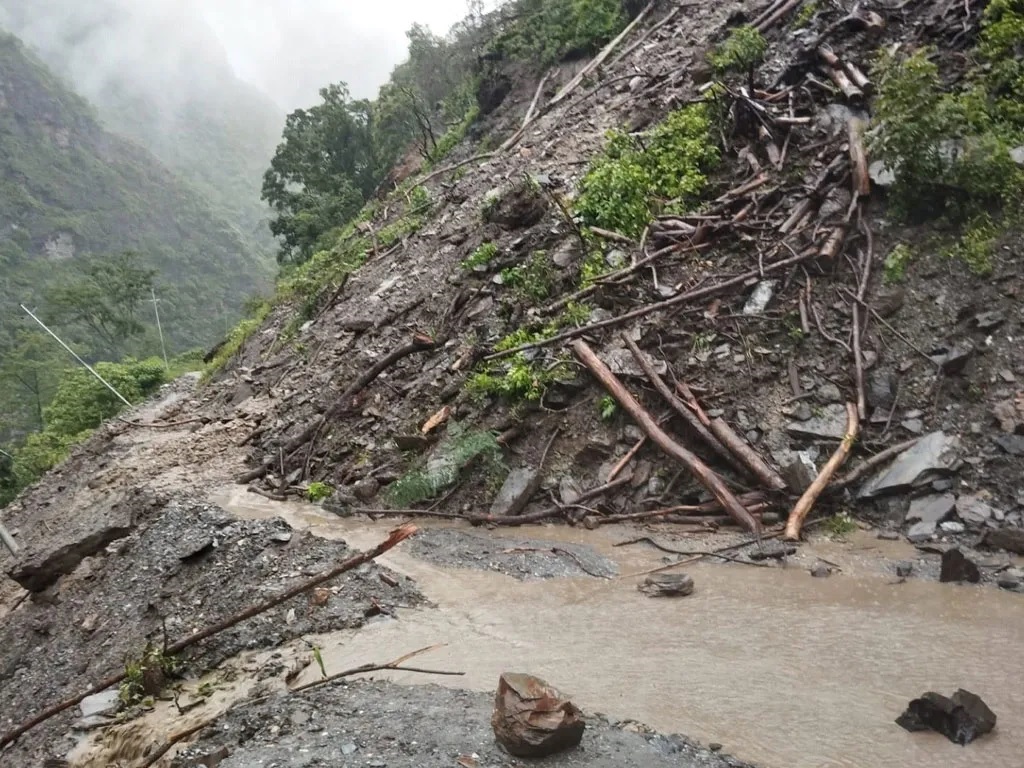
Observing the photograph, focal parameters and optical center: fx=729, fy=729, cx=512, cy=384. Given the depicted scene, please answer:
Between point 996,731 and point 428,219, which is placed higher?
point 428,219

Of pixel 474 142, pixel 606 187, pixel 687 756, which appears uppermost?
pixel 474 142

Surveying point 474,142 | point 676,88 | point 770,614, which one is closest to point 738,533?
point 770,614

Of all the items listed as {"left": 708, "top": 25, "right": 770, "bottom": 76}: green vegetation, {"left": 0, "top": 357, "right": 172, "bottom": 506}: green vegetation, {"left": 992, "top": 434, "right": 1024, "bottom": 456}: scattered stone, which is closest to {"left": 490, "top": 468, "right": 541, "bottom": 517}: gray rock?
{"left": 992, "top": 434, "right": 1024, "bottom": 456}: scattered stone

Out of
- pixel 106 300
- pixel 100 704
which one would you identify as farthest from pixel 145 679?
pixel 106 300

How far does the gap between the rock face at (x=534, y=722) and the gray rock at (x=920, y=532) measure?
374cm

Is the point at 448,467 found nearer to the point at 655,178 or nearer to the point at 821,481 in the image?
the point at 821,481

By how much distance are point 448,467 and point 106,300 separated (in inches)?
1269

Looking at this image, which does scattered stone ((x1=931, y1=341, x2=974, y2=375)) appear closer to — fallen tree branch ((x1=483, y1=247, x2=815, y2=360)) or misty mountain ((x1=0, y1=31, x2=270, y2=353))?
fallen tree branch ((x1=483, y1=247, x2=815, y2=360))

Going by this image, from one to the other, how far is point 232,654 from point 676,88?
11.4 metres

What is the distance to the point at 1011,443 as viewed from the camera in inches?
239

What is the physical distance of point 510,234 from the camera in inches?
459

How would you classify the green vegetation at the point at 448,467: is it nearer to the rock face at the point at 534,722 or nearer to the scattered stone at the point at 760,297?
the scattered stone at the point at 760,297

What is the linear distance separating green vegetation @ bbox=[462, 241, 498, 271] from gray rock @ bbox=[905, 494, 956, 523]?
6.98 meters

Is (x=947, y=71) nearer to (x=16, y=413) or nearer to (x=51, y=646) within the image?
(x=51, y=646)
